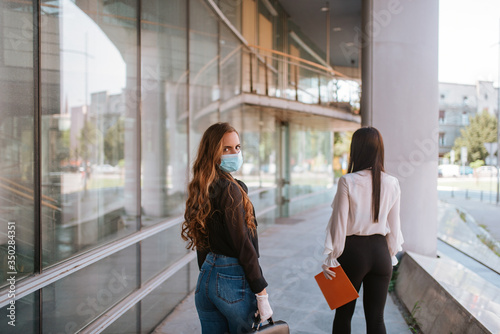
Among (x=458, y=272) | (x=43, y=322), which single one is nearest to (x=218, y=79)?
(x=458, y=272)

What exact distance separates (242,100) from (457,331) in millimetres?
7108

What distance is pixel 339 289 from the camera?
3010 mm

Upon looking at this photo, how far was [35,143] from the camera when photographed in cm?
274

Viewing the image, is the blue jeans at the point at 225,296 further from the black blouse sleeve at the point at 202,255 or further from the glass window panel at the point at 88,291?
the glass window panel at the point at 88,291

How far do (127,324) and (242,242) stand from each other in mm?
2426

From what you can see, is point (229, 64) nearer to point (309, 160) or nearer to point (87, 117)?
point (87, 117)

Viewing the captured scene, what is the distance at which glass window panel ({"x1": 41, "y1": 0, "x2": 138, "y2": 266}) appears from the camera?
3223 mm

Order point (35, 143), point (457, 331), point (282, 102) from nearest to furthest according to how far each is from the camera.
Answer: point (35, 143)
point (457, 331)
point (282, 102)

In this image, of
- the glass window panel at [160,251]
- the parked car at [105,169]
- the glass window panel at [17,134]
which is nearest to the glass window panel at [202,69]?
the glass window panel at [160,251]

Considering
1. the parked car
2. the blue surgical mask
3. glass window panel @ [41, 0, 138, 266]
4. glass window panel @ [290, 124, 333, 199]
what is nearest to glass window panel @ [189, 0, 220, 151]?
glass window panel @ [41, 0, 138, 266]

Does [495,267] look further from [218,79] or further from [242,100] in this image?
[242,100]

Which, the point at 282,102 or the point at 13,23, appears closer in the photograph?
the point at 13,23

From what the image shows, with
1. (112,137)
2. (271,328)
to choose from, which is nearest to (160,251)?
(271,328)

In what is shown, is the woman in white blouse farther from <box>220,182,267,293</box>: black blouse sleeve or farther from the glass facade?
the glass facade
